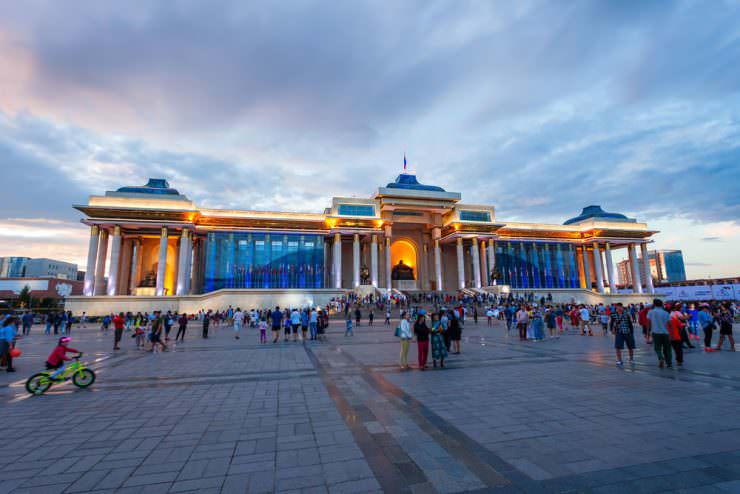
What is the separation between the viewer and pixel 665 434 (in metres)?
4.75

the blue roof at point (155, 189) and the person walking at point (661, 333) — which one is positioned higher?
the blue roof at point (155, 189)

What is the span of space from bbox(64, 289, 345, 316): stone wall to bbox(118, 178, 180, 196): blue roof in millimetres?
13845

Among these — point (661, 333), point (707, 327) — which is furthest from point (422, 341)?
point (707, 327)

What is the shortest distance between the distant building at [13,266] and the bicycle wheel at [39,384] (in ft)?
443

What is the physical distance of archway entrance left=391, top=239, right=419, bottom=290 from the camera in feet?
176

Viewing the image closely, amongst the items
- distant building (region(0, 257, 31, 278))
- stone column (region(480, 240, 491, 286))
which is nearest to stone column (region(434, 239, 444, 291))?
stone column (region(480, 240, 491, 286))

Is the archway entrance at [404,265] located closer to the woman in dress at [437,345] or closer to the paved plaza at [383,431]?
the woman in dress at [437,345]

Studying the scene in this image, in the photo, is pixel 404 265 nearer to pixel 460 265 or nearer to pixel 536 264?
pixel 460 265

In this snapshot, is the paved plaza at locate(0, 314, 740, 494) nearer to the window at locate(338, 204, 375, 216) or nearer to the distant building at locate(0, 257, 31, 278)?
the window at locate(338, 204, 375, 216)

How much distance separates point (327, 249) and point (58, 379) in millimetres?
42590

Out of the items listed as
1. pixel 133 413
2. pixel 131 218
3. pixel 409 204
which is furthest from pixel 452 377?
pixel 131 218

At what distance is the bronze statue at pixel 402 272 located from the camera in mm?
53719

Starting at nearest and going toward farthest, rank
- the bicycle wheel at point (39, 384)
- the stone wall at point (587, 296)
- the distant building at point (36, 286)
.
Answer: the bicycle wheel at point (39, 384) < the stone wall at point (587, 296) < the distant building at point (36, 286)

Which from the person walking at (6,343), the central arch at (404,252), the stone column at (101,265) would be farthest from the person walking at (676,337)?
the stone column at (101,265)
